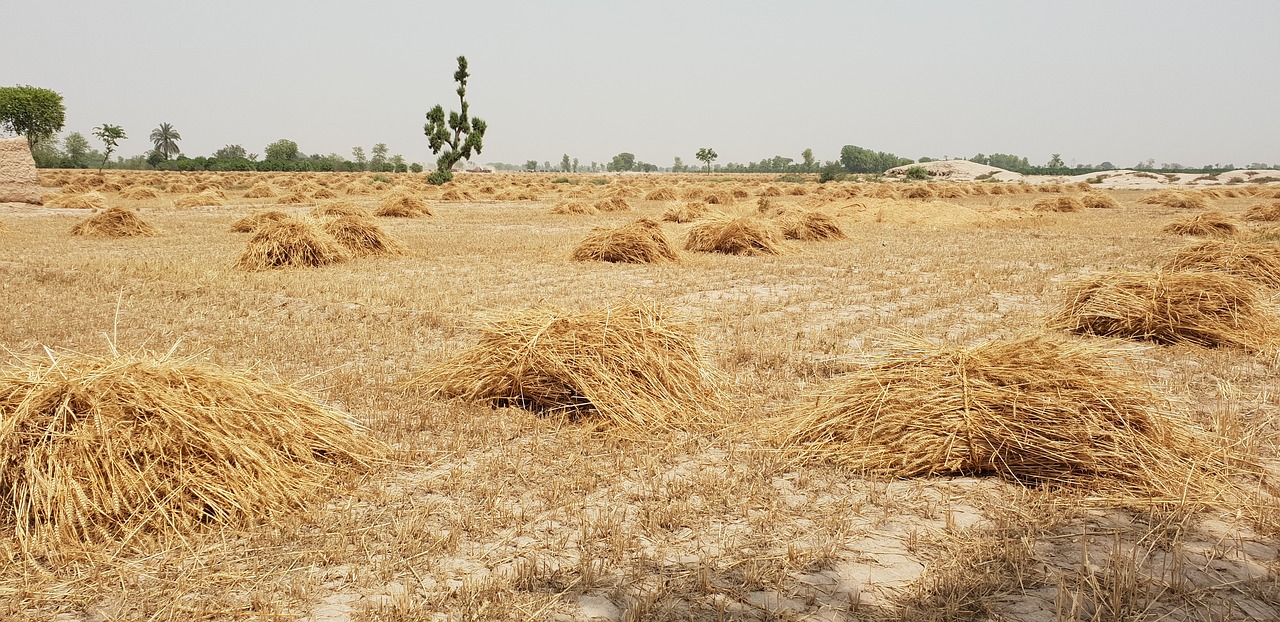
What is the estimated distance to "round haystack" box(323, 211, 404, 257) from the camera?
39.1 ft

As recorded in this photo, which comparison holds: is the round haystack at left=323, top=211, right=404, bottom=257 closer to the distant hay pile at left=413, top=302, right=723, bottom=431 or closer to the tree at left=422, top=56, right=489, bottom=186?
the distant hay pile at left=413, top=302, right=723, bottom=431

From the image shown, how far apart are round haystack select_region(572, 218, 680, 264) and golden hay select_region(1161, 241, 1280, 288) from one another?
6.38 metres

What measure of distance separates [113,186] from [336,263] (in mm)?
26129

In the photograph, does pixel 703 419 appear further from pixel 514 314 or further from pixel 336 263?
pixel 336 263

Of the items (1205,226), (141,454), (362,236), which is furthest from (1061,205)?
(141,454)

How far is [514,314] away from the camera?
521cm

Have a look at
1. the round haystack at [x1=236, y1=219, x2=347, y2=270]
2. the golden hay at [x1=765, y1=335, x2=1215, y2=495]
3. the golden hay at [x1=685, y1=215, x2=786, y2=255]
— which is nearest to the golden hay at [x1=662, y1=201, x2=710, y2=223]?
the golden hay at [x1=685, y1=215, x2=786, y2=255]

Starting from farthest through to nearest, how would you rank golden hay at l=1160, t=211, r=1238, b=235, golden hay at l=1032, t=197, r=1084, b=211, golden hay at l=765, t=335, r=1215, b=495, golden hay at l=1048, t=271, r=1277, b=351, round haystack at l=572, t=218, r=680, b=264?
golden hay at l=1032, t=197, r=1084, b=211
golden hay at l=1160, t=211, r=1238, b=235
round haystack at l=572, t=218, r=680, b=264
golden hay at l=1048, t=271, r=1277, b=351
golden hay at l=765, t=335, r=1215, b=495

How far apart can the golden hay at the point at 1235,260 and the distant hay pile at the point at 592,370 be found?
7.25 m

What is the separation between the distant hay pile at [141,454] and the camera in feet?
9.52

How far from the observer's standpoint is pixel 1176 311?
654 centimetres

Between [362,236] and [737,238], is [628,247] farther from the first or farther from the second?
[362,236]

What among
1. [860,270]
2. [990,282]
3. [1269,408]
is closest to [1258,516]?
[1269,408]

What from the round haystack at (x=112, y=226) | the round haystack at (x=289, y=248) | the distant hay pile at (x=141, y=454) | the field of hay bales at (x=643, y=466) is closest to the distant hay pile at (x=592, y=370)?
the field of hay bales at (x=643, y=466)
